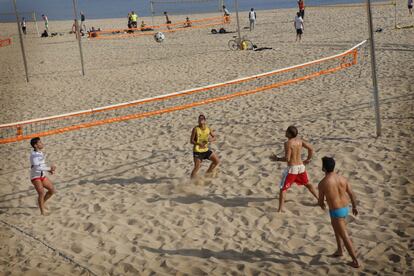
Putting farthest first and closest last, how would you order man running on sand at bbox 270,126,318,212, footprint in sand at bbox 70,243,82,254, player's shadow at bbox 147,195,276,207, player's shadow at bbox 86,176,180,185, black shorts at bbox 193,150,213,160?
player's shadow at bbox 86,176,180,185 → black shorts at bbox 193,150,213,160 → player's shadow at bbox 147,195,276,207 → man running on sand at bbox 270,126,318,212 → footprint in sand at bbox 70,243,82,254

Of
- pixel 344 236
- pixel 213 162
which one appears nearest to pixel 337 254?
pixel 344 236

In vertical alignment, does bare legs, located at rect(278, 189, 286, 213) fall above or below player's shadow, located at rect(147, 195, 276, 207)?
above

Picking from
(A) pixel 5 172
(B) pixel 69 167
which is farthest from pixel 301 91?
(A) pixel 5 172

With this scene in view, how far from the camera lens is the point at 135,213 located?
7.88 m

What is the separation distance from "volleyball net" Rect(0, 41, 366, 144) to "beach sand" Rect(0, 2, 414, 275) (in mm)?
351

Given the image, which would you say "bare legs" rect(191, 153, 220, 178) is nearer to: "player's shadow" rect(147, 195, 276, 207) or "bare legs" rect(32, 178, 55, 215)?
"player's shadow" rect(147, 195, 276, 207)

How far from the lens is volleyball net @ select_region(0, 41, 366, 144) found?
13.1m

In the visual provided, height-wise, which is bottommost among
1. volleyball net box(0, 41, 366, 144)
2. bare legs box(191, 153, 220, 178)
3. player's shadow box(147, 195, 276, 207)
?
player's shadow box(147, 195, 276, 207)

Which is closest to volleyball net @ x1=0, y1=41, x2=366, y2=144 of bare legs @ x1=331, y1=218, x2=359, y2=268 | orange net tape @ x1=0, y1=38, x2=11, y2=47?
bare legs @ x1=331, y1=218, x2=359, y2=268

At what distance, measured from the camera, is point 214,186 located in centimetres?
877

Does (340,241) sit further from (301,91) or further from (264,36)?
(264,36)

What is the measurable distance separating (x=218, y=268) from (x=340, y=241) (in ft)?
5.28

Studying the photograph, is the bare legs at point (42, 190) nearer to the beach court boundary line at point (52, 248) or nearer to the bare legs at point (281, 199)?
the beach court boundary line at point (52, 248)

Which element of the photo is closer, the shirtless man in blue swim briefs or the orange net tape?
the shirtless man in blue swim briefs
